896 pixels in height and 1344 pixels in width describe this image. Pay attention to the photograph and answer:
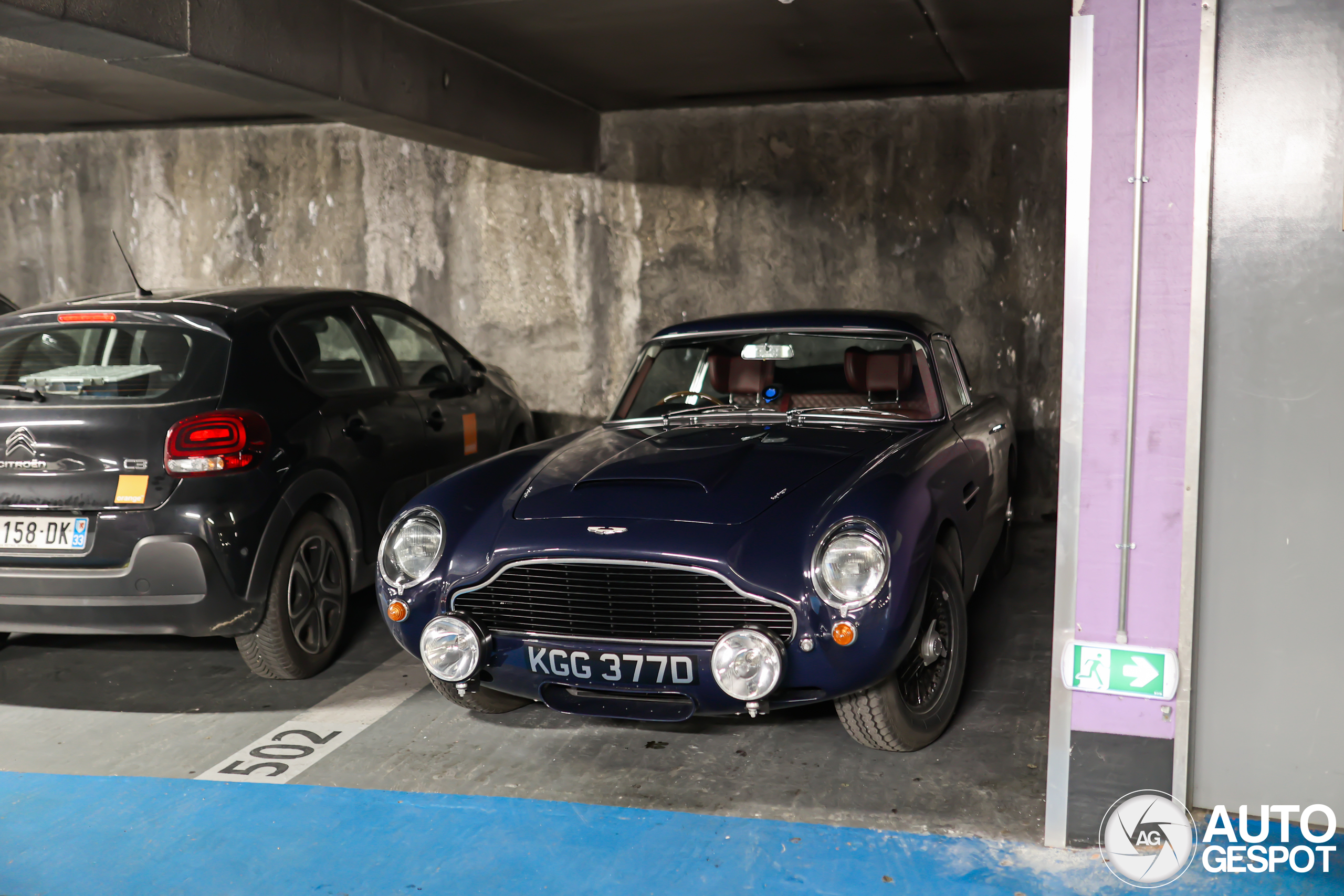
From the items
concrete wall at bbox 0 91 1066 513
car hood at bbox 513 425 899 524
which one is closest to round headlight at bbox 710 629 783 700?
car hood at bbox 513 425 899 524

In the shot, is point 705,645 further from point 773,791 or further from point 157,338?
point 157,338

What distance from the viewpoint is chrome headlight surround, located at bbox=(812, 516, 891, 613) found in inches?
114

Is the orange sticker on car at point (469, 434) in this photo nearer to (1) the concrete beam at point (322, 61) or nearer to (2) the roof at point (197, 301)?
(2) the roof at point (197, 301)

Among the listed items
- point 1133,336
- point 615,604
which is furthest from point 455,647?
point 1133,336

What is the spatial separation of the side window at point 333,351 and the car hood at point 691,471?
1.19 meters

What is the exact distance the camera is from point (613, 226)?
815 cm

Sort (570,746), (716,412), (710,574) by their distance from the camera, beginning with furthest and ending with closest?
1. (716,412)
2. (570,746)
3. (710,574)

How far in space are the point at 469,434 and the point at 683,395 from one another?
1.56m

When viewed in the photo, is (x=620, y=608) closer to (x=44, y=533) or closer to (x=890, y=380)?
(x=890, y=380)

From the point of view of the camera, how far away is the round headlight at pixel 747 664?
289 cm

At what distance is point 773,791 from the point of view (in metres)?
3.14

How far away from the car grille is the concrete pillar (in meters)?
0.80

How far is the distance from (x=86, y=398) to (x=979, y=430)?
3.49m

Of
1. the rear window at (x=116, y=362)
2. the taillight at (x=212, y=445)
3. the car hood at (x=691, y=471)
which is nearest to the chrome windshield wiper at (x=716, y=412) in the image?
the car hood at (x=691, y=471)
